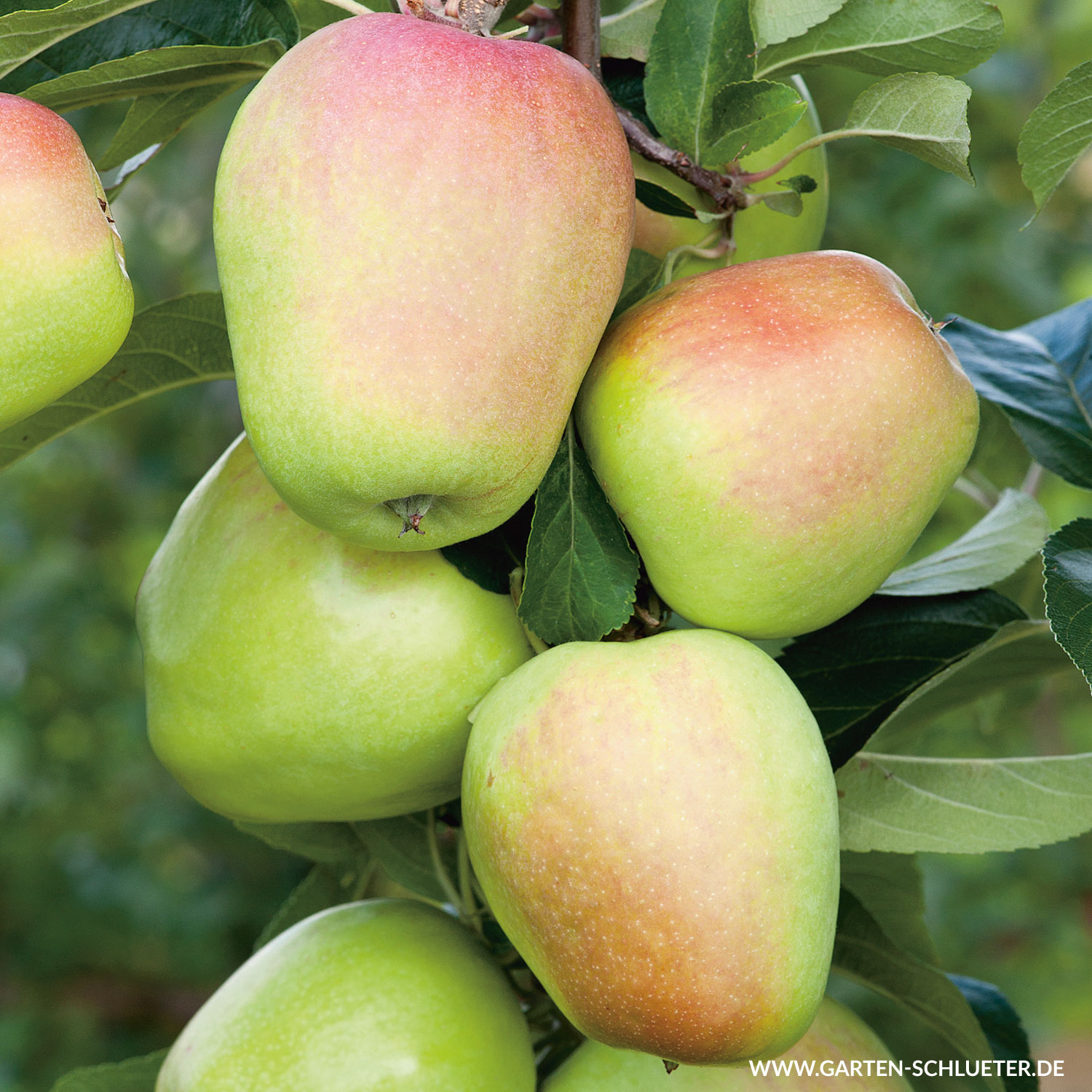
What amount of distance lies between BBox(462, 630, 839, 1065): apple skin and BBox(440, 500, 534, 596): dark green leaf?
7 centimetres

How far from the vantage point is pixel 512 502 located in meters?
0.43

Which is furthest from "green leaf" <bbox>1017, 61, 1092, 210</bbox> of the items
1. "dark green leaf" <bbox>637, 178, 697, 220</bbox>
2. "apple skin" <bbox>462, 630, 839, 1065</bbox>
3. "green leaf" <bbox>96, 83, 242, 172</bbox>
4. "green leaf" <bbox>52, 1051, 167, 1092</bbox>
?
"green leaf" <bbox>52, 1051, 167, 1092</bbox>

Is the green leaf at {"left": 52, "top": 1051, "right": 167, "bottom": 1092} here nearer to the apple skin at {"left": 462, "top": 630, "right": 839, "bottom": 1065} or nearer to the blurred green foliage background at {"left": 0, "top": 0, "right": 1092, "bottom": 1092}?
the apple skin at {"left": 462, "top": 630, "right": 839, "bottom": 1065}

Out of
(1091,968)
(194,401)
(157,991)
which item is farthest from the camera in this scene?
(1091,968)

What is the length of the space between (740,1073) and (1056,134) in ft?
1.55

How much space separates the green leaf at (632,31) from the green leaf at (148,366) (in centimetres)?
24

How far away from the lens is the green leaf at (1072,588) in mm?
475

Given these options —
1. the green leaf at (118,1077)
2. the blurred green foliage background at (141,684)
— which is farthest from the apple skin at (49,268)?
the blurred green foliage background at (141,684)

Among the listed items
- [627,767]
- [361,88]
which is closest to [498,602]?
[627,767]

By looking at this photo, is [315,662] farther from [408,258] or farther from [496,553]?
[408,258]

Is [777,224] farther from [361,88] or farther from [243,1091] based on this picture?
[243,1091]

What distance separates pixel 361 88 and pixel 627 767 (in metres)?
0.27

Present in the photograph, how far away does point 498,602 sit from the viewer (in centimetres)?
52

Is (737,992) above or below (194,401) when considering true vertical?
above
